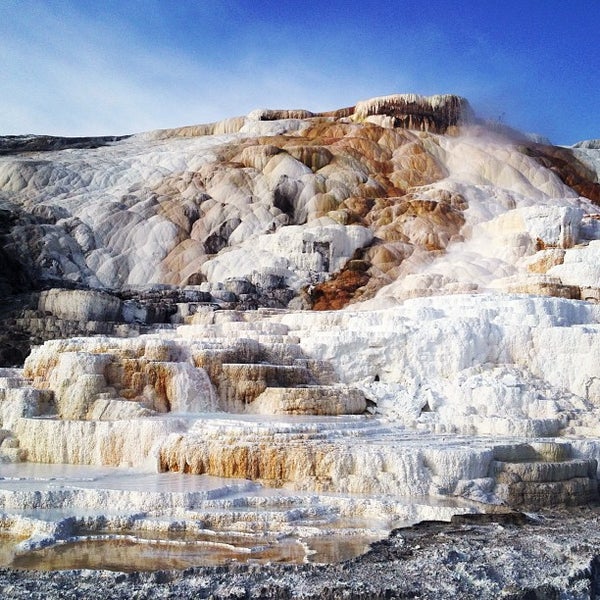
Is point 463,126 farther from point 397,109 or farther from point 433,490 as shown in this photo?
point 433,490

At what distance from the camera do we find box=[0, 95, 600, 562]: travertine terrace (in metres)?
9.38

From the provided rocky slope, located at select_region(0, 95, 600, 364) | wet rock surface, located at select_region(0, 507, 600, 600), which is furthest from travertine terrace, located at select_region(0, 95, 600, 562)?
wet rock surface, located at select_region(0, 507, 600, 600)

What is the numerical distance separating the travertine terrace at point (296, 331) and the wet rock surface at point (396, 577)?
665mm

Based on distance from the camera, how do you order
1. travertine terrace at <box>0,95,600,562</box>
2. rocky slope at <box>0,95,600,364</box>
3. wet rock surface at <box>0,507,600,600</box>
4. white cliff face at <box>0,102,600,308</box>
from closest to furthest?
wet rock surface at <box>0,507,600,600</box> → travertine terrace at <box>0,95,600,562</box> → rocky slope at <box>0,95,600,364</box> → white cliff face at <box>0,102,600,308</box>

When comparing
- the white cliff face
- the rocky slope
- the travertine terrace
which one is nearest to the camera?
the travertine terrace

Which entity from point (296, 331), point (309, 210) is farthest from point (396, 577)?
point (309, 210)

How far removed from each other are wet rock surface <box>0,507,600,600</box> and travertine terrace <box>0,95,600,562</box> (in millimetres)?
665

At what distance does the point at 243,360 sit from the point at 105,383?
2316mm

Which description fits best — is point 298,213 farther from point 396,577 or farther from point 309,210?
point 396,577

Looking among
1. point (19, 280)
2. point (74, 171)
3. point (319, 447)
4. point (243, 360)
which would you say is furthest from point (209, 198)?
point (319, 447)

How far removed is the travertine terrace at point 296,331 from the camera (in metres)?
9.38

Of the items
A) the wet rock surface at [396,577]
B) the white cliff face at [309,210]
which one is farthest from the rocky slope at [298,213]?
the wet rock surface at [396,577]

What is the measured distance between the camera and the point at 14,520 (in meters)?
8.02

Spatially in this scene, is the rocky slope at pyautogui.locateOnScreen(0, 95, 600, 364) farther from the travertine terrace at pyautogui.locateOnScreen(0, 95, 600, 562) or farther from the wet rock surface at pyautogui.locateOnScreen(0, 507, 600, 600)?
the wet rock surface at pyautogui.locateOnScreen(0, 507, 600, 600)
